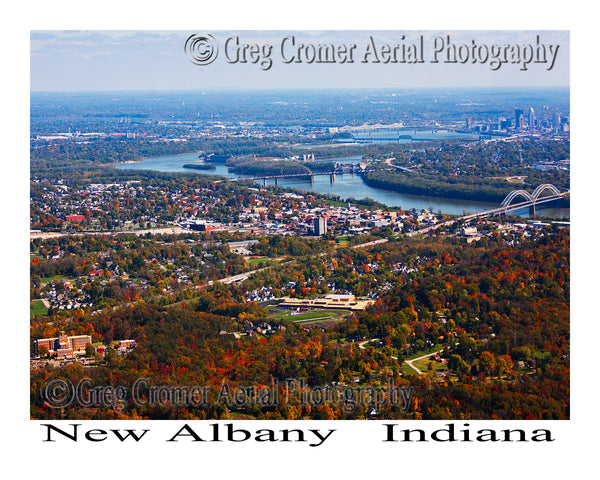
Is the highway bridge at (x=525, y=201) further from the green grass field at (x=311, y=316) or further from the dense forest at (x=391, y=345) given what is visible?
the green grass field at (x=311, y=316)

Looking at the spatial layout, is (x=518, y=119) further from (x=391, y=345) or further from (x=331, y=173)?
(x=391, y=345)

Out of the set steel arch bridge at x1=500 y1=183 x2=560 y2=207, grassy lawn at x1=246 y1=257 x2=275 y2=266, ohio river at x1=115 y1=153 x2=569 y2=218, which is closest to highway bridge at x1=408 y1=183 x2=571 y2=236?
steel arch bridge at x1=500 y1=183 x2=560 y2=207

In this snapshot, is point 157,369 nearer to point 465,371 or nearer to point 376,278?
point 465,371

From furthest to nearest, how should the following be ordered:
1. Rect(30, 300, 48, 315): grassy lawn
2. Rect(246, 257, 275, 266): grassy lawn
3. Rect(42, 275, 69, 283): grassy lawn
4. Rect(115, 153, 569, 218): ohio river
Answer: Rect(115, 153, 569, 218): ohio river
Rect(246, 257, 275, 266): grassy lawn
Rect(42, 275, 69, 283): grassy lawn
Rect(30, 300, 48, 315): grassy lawn

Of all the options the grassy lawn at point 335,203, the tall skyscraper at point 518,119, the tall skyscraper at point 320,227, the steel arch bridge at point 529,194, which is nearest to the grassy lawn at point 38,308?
the tall skyscraper at point 320,227

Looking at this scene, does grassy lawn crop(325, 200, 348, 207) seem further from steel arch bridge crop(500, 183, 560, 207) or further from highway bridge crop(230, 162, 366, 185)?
highway bridge crop(230, 162, 366, 185)
